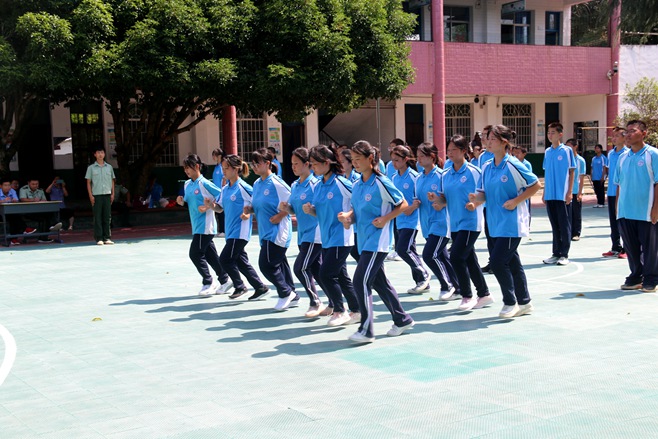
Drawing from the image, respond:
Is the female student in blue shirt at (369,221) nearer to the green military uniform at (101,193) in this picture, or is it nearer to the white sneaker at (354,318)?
the white sneaker at (354,318)

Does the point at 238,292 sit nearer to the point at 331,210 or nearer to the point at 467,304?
the point at 331,210

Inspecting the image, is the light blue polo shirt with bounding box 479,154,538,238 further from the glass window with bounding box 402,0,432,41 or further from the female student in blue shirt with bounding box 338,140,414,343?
the glass window with bounding box 402,0,432,41

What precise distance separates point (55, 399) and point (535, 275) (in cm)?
687

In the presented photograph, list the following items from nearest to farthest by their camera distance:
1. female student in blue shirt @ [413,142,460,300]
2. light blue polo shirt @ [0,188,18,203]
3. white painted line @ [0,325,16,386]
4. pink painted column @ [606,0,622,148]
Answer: white painted line @ [0,325,16,386], female student in blue shirt @ [413,142,460,300], light blue polo shirt @ [0,188,18,203], pink painted column @ [606,0,622,148]

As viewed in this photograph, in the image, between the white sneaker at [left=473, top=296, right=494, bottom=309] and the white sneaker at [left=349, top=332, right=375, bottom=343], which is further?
the white sneaker at [left=473, top=296, right=494, bottom=309]

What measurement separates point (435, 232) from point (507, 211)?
1419 millimetres

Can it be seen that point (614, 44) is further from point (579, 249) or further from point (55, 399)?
point (55, 399)

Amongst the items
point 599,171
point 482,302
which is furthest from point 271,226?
point 599,171

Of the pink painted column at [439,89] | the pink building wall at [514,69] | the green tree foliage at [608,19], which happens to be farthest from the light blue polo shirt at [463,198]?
the pink building wall at [514,69]

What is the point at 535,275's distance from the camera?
1063 cm

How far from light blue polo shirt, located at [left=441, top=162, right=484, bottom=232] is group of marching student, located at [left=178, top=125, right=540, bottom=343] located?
0.04ft

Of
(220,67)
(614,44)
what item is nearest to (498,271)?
(220,67)

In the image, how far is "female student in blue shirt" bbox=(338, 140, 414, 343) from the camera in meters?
6.84

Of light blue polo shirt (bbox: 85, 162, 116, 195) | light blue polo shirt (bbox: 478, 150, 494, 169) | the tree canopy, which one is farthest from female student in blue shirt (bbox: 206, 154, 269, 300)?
the tree canopy
